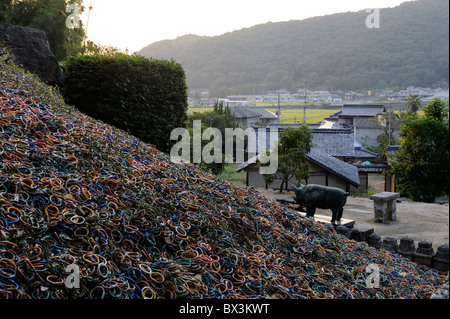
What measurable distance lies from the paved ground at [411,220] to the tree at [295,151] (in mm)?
1113

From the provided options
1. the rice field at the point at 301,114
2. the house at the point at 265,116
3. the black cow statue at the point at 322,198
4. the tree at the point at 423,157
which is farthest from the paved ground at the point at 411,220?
the rice field at the point at 301,114

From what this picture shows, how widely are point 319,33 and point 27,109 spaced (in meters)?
43.4

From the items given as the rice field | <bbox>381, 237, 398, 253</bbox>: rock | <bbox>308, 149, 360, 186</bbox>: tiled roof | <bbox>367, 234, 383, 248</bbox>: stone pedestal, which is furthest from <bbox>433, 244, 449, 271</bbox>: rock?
the rice field

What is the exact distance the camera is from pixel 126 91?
33.8ft

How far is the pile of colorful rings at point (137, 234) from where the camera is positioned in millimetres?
3436

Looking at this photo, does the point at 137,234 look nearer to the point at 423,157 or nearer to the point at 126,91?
the point at 126,91

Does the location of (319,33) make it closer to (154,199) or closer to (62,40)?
(62,40)

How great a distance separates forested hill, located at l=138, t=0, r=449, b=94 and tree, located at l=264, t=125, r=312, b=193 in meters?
15.0

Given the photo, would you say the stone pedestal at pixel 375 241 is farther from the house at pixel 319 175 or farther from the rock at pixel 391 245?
the house at pixel 319 175

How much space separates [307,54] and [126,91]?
35.8 metres

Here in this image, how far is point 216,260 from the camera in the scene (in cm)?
425

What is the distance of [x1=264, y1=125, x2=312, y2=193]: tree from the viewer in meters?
16.2

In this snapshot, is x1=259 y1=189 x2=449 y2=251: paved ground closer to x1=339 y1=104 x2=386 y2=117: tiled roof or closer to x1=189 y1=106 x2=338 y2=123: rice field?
x1=339 y1=104 x2=386 y2=117: tiled roof
